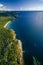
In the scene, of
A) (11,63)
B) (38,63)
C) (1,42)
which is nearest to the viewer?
(11,63)

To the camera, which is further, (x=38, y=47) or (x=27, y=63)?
(x=38, y=47)

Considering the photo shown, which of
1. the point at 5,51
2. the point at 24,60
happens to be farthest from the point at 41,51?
the point at 5,51

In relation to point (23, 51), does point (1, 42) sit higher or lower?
higher

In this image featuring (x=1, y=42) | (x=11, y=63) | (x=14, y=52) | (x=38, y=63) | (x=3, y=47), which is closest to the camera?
(x=11, y=63)

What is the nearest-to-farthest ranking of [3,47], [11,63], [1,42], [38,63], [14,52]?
1. [11,63]
2. [38,63]
3. [14,52]
4. [3,47]
5. [1,42]

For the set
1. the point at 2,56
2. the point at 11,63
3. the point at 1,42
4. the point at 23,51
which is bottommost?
the point at 11,63

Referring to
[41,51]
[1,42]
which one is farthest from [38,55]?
[1,42]

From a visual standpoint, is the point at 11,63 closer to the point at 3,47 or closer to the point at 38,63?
the point at 38,63

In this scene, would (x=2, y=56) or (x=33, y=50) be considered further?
(x=33, y=50)

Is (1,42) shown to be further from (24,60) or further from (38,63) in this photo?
(38,63)
